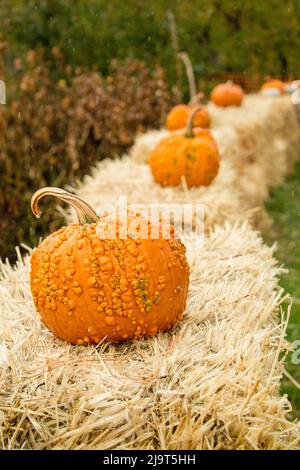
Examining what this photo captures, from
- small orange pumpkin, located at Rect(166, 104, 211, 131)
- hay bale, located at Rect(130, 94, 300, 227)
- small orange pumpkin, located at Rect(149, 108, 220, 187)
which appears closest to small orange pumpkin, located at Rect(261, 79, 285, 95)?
hay bale, located at Rect(130, 94, 300, 227)

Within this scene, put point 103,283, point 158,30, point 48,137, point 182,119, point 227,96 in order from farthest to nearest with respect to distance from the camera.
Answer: point 158,30 < point 227,96 < point 182,119 < point 48,137 < point 103,283

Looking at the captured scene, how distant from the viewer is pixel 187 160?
4.04 m

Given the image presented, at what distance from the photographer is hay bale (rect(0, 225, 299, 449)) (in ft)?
5.35

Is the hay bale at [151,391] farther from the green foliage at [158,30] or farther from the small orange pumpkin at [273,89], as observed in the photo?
the small orange pumpkin at [273,89]

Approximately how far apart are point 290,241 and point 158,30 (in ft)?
23.2

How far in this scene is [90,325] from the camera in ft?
6.62

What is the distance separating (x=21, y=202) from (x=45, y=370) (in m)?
2.94

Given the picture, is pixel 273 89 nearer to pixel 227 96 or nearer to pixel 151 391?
pixel 227 96

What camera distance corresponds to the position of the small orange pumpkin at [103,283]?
2.01 metres

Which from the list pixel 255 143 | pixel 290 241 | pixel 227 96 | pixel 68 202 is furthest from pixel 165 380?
pixel 227 96

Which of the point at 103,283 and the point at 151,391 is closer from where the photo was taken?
the point at 151,391

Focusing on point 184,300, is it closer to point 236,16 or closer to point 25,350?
point 25,350

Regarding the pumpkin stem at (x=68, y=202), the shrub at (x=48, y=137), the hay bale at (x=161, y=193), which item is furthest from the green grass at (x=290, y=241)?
the shrub at (x=48, y=137)

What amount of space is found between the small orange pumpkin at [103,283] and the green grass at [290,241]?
1364 mm
